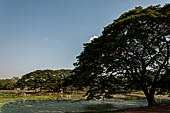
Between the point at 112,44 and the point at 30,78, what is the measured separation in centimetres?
4352

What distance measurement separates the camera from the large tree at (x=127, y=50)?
12.6 m

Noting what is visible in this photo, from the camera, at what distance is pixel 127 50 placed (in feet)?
46.9

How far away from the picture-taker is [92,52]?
1394 centimetres

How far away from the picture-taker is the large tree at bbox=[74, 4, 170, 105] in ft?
41.4

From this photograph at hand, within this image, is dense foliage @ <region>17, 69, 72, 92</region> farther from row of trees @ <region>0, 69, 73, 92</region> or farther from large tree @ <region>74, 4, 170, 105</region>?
large tree @ <region>74, 4, 170, 105</region>

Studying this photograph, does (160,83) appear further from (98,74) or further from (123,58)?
(98,74)

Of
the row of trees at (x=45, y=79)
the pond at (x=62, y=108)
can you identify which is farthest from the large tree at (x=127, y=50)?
the row of trees at (x=45, y=79)

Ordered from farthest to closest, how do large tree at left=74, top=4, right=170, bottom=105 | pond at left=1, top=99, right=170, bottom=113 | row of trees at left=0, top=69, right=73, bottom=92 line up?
1. row of trees at left=0, top=69, right=73, bottom=92
2. pond at left=1, top=99, right=170, bottom=113
3. large tree at left=74, top=4, right=170, bottom=105

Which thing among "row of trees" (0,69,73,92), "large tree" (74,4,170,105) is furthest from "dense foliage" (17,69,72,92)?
"large tree" (74,4,170,105)

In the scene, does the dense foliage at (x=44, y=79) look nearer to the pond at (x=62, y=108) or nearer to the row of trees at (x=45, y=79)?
the row of trees at (x=45, y=79)

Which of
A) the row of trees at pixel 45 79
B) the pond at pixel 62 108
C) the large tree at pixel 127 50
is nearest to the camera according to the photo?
the large tree at pixel 127 50

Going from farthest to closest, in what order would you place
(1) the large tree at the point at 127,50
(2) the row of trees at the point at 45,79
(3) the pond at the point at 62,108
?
(2) the row of trees at the point at 45,79 → (3) the pond at the point at 62,108 → (1) the large tree at the point at 127,50

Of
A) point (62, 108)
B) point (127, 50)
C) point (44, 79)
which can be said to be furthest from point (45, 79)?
point (127, 50)

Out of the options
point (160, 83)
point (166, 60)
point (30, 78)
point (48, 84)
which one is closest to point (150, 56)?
point (166, 60)
